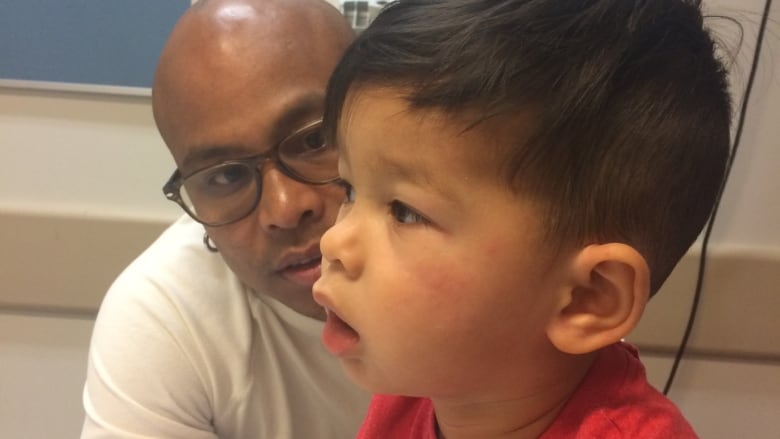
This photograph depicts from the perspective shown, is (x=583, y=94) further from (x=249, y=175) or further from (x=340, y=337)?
(x=249, y=175)

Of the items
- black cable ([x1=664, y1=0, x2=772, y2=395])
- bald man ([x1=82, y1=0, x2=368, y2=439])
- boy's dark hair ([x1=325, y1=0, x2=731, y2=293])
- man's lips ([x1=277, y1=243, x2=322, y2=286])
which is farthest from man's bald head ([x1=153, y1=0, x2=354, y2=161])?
black cable ([x1=664, y1=0, x2=772, y2=395])

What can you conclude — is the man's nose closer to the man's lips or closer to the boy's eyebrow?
the man's lips

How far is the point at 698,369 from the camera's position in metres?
1.34

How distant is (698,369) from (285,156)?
89 cm

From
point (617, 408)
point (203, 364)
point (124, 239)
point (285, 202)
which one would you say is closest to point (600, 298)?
point (617, 408)

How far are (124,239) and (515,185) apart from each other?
3.20 ft

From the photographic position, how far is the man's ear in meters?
0.50

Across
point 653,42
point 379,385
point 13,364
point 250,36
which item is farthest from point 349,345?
point 13,364

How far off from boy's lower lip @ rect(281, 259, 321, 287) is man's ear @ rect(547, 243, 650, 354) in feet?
1.28

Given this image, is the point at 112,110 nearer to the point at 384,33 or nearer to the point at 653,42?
the point at 384,33

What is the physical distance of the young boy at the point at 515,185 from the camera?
49cm

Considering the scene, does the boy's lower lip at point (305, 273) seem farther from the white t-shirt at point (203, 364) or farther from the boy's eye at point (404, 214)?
the boy's eye at point (404, 214)

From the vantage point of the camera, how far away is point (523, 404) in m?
0.60

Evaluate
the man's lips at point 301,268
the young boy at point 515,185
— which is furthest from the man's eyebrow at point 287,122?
the young boy at point 515,185
